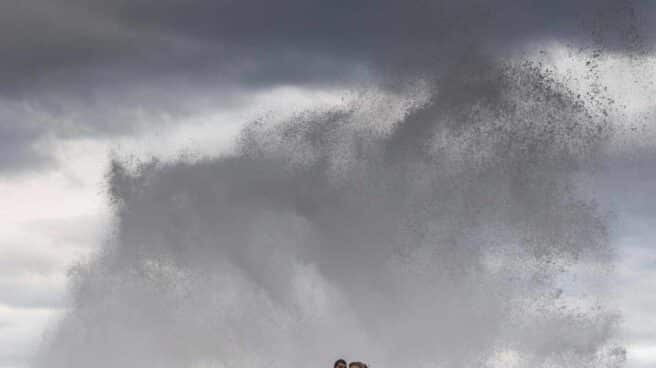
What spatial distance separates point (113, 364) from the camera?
258 feet

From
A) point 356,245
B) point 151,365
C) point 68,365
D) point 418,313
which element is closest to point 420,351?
point 418,313

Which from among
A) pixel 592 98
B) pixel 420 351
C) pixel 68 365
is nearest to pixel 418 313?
pixel 420 351

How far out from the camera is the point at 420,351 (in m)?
76.4

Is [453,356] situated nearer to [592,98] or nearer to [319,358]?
[319,358]

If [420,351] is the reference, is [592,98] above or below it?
above

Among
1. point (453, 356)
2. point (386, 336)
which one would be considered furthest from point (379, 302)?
point (453, 356)

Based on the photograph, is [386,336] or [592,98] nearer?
[592,98]

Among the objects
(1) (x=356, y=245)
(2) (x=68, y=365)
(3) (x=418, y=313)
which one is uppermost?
(1) (x=356, y=245)

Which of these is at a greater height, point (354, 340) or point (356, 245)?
point (356, 245)

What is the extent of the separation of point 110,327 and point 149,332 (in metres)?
2.67

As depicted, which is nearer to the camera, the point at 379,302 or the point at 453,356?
the point at 453,356

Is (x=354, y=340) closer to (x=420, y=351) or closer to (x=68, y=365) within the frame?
(x=420, y=351)

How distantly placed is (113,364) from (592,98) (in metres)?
33.6

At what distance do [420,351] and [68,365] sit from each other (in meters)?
22.0
